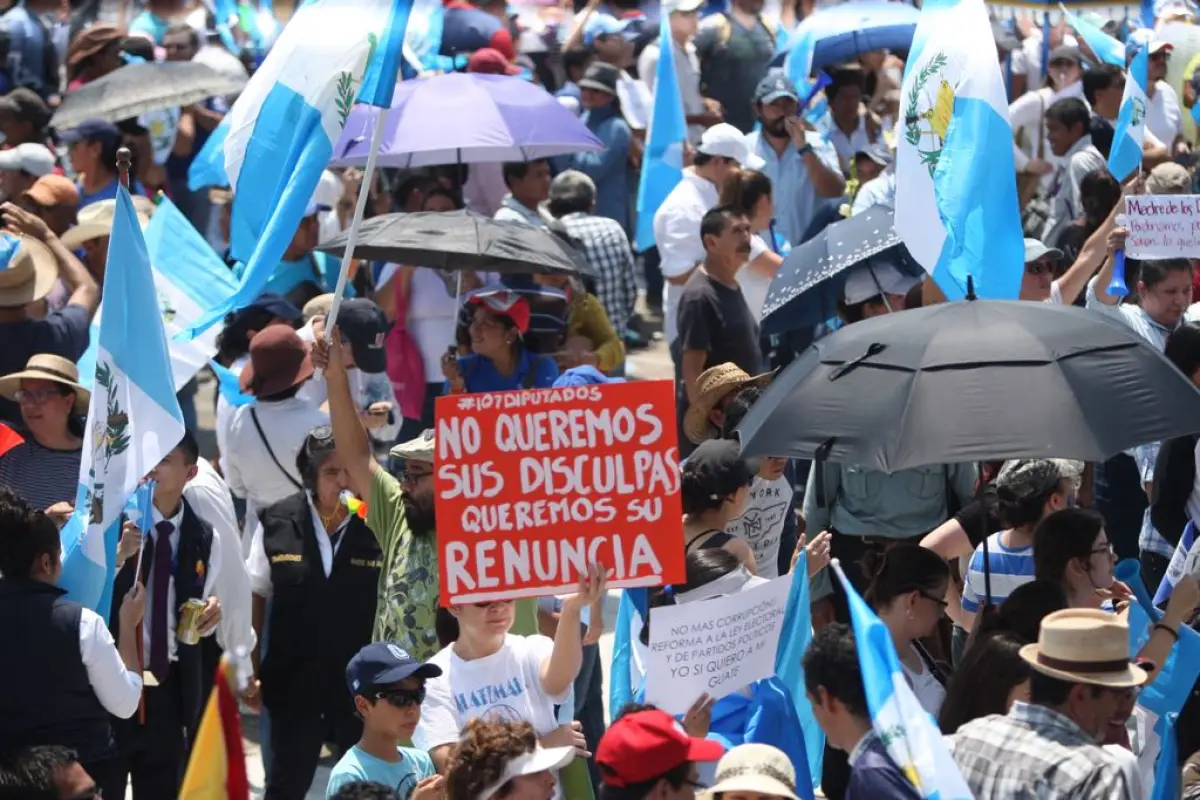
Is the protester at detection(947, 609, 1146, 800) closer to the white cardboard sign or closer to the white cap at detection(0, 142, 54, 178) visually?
the white cardboard sign

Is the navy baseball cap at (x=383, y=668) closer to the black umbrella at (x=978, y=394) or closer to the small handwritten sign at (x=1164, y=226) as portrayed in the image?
the black umbrella at (x=978, y=394)

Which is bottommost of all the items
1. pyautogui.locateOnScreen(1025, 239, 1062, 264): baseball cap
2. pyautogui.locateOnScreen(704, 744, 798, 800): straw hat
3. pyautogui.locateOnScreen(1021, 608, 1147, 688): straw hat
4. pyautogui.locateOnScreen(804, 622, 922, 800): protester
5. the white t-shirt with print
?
the white t-shirt with print

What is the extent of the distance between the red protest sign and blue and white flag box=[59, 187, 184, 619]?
1138mm

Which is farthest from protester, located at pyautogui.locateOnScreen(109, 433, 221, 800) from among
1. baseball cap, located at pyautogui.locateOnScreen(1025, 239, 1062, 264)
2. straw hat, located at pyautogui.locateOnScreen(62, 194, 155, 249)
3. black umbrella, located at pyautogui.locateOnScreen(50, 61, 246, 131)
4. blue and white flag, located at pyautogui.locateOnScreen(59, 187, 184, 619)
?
black umbrella, located at pyautogui.locateOnScreen(50, 61, 246, 131)

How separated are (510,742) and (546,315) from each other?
14.5 feet

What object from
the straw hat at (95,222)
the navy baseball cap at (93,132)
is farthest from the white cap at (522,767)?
the navy baseball cap at (93,132)

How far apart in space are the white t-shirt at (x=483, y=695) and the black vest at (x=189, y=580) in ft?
4.45

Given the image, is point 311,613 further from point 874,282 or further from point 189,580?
point 874,282

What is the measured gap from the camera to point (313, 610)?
692 cm

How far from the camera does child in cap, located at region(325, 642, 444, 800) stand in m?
5.29

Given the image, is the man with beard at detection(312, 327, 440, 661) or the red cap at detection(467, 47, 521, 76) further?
the red cap at detection(467, 47, 521, 76)

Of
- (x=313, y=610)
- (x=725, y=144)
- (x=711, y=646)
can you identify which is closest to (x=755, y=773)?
(x=711, y=646)

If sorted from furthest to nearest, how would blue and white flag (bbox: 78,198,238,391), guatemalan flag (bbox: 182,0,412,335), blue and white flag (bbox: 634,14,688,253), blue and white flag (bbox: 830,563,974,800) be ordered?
1. blue and white flag (bbox: 634,14,688,253)
2. blue and white flag (bbox: 78,198,238,391)
3. guatemalan flag (bbox: 182,0,412,335)
4. blue and white flag (bbox: 830,563,974,800)

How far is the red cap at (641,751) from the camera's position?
4645 millimetres
